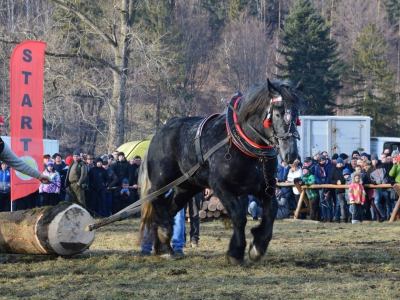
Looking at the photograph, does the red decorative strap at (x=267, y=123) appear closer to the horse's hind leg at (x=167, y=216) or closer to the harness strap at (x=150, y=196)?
the harness strap at (x=150, y=196)

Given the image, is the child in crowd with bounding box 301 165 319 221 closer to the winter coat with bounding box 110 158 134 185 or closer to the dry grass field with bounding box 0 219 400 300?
the winter coat with bounding box 110 158 134 185

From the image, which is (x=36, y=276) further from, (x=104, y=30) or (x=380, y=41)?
(x=380, y=41)

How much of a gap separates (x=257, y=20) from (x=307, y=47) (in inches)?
570

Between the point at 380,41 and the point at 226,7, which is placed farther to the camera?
the point at 226,7

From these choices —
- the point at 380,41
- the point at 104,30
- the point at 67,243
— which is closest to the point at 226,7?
the point at 380,41

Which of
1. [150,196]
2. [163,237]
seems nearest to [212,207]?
[163,237]

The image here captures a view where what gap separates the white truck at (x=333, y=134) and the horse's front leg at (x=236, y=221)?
20743 millimetres

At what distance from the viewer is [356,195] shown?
58.7ft

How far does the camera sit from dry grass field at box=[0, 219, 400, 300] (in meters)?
6.31

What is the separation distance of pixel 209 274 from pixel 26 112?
341 inches

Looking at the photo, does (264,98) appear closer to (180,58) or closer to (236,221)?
(236,221)

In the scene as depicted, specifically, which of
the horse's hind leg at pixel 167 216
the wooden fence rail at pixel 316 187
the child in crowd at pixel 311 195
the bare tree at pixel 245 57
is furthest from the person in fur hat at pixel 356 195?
the bare tree at pixel 245 57

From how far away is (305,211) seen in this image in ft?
63.3

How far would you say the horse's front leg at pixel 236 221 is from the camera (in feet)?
26.2
